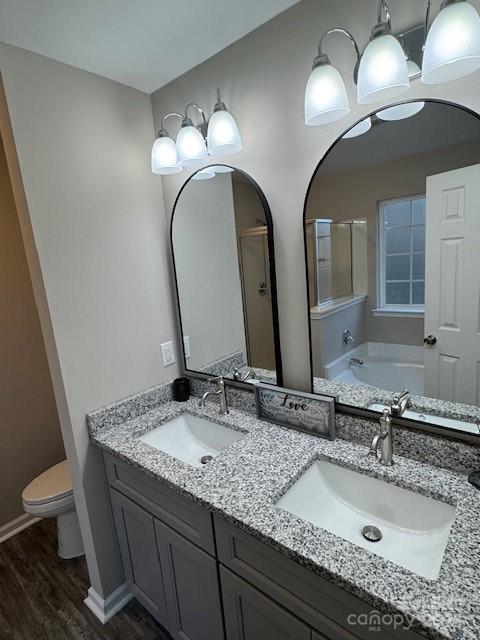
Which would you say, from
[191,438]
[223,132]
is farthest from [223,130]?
[191,438]

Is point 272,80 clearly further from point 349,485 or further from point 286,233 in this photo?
point 349,485

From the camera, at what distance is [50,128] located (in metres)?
1.34

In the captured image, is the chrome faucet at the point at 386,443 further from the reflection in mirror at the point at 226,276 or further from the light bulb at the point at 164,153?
the light bulb at the point at 164,153

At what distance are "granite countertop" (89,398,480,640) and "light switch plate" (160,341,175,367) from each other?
352mm

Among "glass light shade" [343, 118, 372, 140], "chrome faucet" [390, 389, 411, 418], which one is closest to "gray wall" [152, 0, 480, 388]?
"glass light shade" [343, 118, 372, 140]

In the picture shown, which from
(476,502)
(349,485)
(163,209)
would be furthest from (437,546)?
(163,209)

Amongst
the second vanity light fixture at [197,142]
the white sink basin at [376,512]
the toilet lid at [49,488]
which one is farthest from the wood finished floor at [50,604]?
the second vanity light fixture at [197,142]

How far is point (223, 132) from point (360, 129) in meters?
0.51

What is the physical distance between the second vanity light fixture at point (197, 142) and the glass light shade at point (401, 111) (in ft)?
1.76

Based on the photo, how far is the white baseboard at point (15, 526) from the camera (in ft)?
7.05

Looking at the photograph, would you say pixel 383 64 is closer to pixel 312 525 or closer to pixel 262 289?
pixel 262 289

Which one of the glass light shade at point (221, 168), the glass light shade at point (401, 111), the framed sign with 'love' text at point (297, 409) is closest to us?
the glass light shade at point (401, 111)

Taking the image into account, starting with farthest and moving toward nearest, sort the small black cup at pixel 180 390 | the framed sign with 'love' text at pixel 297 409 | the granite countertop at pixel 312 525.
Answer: the small black cup at pixel 180 390 < the framed sign with 'love' text at pixel 297 409 < the granite countertop at pixel 312 525

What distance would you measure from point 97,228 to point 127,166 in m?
0.35
